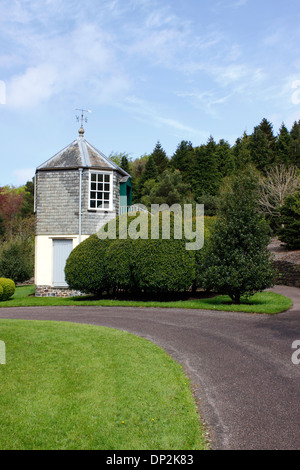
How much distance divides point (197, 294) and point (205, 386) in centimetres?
1317

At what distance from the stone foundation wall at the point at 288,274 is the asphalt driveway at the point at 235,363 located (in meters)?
8.63

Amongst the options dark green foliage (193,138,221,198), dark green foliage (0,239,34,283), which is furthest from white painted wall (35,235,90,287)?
dark green foliage (193,138,221,198)

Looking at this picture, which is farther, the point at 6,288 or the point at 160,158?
the point at 160,158

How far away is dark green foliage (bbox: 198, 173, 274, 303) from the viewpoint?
13977mm

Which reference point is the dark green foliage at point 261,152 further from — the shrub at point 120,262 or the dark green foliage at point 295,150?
the shrub at point 120,262

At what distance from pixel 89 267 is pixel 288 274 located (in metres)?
12.1

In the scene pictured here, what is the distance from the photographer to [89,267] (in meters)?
16.9

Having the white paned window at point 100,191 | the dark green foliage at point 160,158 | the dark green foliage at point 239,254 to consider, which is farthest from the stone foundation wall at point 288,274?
the dark green foliage at point 160,158

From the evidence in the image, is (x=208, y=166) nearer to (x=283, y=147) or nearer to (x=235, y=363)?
(x=283, y=147)

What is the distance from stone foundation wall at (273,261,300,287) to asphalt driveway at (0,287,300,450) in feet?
28.3

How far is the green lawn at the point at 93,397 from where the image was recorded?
13.8 ft

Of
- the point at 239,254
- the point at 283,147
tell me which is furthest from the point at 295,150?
the point at 239,254

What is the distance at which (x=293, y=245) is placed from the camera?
26.2 meters
